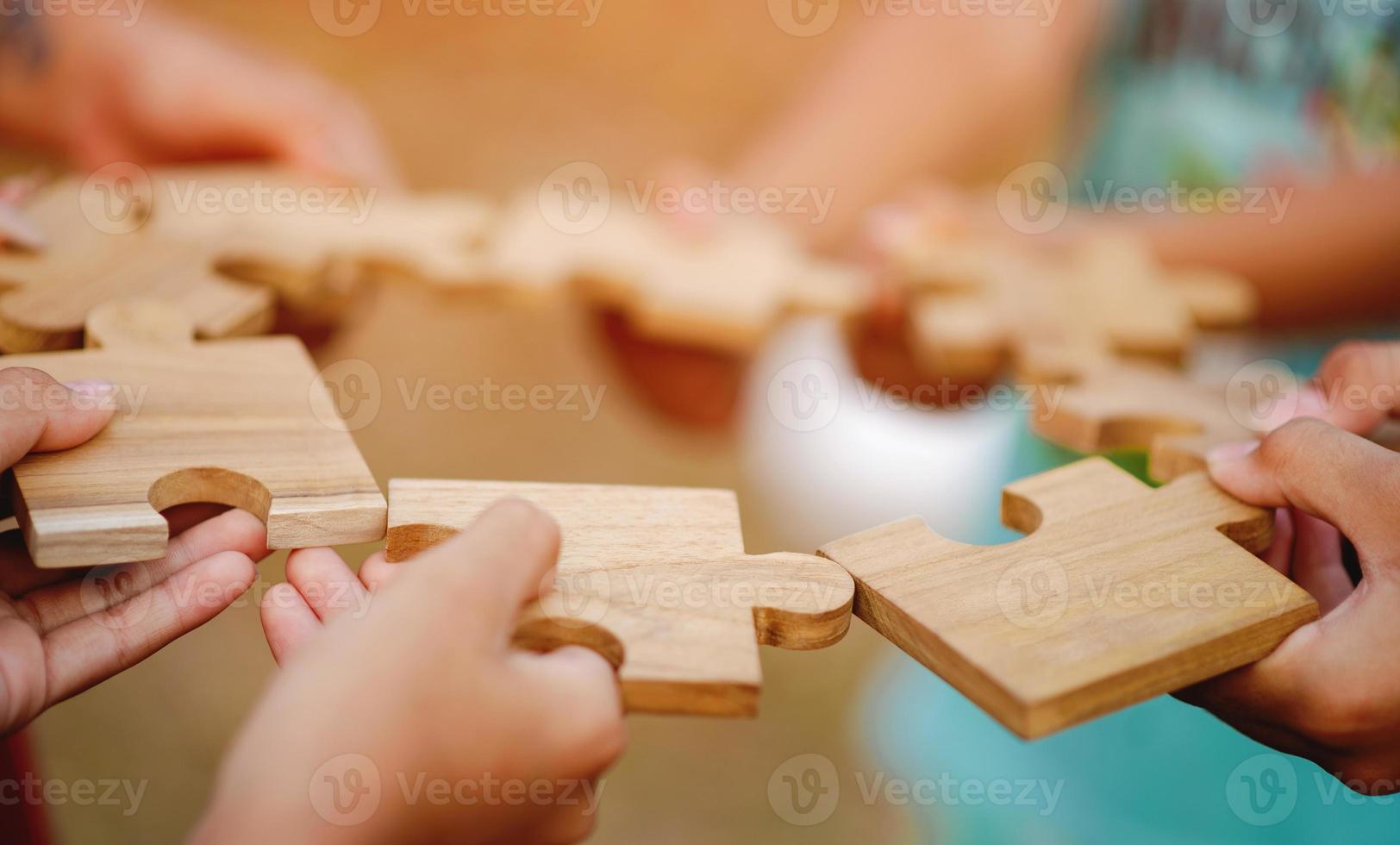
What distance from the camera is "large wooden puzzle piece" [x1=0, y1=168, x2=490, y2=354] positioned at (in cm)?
68

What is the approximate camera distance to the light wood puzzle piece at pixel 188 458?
1.52ft

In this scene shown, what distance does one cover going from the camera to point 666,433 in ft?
5.27

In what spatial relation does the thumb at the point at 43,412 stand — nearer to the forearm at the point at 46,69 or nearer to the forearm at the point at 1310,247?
the forearm at the point at 46,69

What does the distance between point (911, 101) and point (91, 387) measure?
1.11m

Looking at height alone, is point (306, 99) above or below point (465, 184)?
above

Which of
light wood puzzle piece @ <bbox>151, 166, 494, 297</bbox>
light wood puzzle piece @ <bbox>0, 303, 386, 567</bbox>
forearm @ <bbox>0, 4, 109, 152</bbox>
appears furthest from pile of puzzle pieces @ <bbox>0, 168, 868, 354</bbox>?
forearm @ <bbox>0, 4, 109, 152</bbox>

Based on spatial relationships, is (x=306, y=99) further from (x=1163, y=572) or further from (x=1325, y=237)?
(x=1325, y=237)

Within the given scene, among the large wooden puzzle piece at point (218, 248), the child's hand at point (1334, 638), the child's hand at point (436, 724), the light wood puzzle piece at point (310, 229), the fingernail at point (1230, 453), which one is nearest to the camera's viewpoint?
the child's hand at point (436, 724)

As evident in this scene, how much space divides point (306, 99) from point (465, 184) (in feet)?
2.83

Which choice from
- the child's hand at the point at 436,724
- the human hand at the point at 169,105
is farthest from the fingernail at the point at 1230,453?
the human hand at the point at 169,105

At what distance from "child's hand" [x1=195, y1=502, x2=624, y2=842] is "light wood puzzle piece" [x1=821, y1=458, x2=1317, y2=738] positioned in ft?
0.51

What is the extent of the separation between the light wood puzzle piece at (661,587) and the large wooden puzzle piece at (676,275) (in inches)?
12.6

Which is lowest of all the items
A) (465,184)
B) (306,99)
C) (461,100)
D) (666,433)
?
(666,433)

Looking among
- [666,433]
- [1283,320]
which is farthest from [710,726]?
[1283,320]
